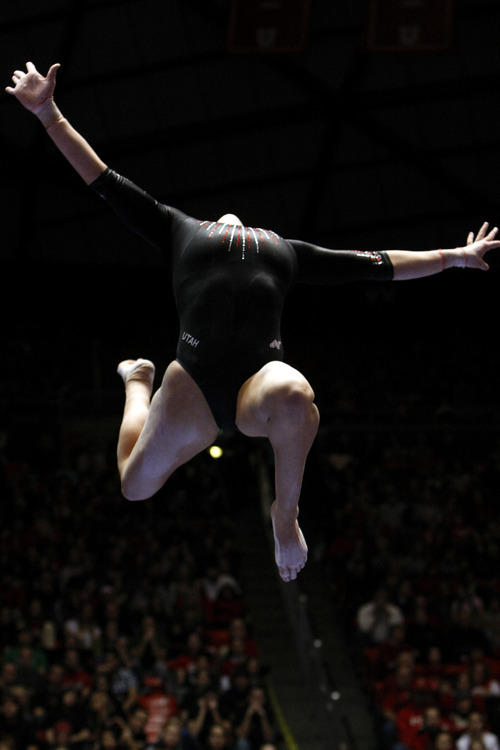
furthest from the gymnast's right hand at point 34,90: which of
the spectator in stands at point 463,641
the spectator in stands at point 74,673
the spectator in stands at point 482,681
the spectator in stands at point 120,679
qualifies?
the spectator in stands at point 463,641

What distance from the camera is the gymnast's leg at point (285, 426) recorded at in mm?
4156

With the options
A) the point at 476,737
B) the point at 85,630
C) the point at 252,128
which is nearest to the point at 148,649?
the point at 85,630

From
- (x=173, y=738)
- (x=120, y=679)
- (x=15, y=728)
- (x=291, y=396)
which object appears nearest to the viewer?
(x=291, y=396)

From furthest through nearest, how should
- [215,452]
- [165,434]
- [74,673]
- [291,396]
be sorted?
[215,452] < [74,673] < [165,434] < [291,396]

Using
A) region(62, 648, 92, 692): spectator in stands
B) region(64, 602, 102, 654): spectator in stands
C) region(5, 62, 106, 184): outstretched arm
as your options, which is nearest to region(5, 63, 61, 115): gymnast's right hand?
region(5, 62, 106, 184): outstretched arm

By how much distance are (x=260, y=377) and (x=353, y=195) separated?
15.7m

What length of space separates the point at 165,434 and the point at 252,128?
47.5ft

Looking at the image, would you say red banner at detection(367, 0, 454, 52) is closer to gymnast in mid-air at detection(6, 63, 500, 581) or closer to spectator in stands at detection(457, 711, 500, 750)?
spectator in stands at detection(457, 711, 500, 750)

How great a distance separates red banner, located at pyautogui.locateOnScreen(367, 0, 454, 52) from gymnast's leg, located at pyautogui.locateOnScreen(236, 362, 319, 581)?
955 centimetres

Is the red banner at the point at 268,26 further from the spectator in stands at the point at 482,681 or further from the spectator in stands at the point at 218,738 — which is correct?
the spectator in stands at the point at 218,738

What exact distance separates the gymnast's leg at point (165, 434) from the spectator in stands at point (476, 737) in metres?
7.46

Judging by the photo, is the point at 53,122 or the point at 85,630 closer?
the point at 53,122

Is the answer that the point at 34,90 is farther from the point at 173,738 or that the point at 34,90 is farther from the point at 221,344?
the point at 173,738

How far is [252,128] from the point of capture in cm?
1825
